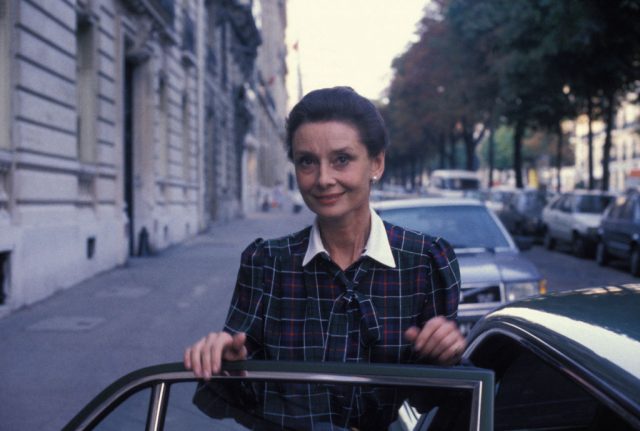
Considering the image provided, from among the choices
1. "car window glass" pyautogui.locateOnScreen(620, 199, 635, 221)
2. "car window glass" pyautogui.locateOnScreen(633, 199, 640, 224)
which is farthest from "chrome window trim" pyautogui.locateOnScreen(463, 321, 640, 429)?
"car window glass" pyautogui.locateOnScreen(620, 199, 635, 221)

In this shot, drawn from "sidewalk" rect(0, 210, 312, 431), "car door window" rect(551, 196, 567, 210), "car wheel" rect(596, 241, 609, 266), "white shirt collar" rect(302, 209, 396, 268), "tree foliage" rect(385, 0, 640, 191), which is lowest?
"sidewalk" rect(0, 210, 312, 431)

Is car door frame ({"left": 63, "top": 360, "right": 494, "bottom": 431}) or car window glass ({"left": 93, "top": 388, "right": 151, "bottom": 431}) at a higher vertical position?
car door frame ({"left": 63, "top": 360, "right": 494, "bottom": 431})

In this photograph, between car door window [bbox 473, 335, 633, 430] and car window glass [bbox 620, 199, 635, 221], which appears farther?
car window glass [bbox 620, 199, 635, 221]

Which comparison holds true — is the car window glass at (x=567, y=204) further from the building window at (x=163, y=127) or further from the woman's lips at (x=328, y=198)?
the woman's lips at (x=328, y=198)

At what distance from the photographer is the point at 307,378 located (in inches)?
70.8

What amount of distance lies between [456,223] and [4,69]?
586 cm

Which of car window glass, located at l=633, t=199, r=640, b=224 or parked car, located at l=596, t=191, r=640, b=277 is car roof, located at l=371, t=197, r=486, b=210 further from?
car window glass, located at l=633, t=199, r=640, b=224

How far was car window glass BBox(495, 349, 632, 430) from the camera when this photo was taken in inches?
92.1

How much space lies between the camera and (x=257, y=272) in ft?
7.52

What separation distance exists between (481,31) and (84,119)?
1714cm

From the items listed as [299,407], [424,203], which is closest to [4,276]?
[424,203]

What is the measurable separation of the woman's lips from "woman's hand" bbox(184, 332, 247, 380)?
0.49 meters

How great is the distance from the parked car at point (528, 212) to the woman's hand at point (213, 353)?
81.7ft

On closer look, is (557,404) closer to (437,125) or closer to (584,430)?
(584,430)
